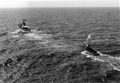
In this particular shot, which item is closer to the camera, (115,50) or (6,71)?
(6,71)

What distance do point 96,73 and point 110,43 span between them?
24.6 m

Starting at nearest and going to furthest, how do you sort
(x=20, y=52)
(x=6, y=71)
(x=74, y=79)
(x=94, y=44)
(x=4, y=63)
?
1. (x=74, y=79)
2. (x=6, y=71)
3. (x=4, y=63)
4. (x=20, y=52)
5. (x=94, y=44)

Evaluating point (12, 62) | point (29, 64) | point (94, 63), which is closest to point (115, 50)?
point (94, 63)

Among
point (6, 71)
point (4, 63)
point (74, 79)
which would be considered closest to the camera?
point (74, 79)

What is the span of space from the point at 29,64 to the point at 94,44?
26.0 metres

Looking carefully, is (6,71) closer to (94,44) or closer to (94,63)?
(94,63)

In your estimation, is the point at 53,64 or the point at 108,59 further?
the point at 108,59

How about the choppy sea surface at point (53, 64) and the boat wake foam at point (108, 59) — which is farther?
the boat wake foam at point (108, 59)

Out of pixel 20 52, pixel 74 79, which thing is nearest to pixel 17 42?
pixel 20 52

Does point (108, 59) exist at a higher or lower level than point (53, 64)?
higher

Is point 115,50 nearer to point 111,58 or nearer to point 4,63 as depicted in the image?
point 111,58

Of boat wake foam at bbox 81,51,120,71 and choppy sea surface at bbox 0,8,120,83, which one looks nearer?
choppy sea surface at bbox 0,8,120,83

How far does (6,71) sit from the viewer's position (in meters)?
35.9

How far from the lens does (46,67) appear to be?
36.7 metres
